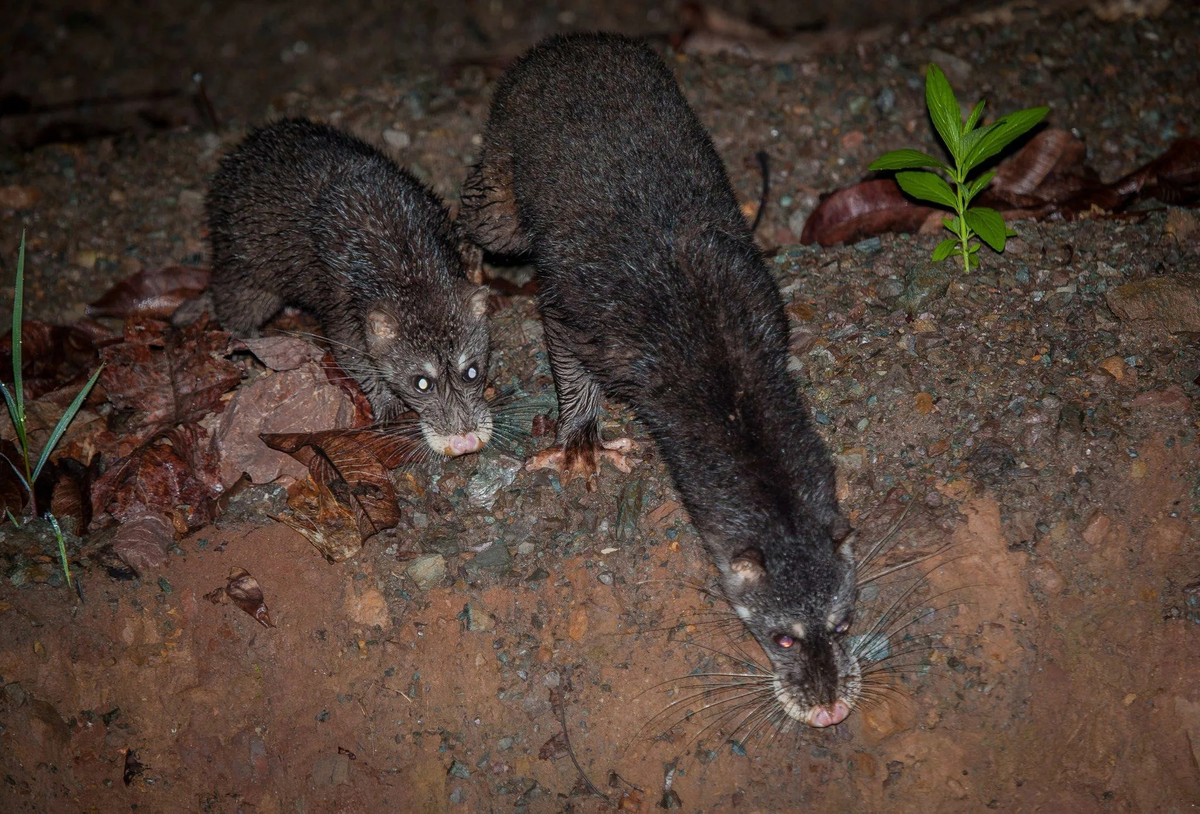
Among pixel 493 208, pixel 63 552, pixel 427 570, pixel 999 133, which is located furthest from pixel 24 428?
pixel 999 133

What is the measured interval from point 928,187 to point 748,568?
2549 mm

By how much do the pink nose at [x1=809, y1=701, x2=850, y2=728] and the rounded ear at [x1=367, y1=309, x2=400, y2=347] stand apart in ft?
9.96

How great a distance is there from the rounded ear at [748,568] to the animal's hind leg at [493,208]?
2.73m

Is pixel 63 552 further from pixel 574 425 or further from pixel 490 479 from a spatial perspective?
pixel 574 425

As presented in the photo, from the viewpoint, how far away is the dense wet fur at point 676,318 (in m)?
4.52

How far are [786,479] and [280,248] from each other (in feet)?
12.1

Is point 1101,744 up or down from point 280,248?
down

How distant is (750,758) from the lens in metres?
4.64

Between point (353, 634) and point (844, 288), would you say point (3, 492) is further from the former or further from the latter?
point (844, 288)

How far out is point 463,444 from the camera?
216 inches

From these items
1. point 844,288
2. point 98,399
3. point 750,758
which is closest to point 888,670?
point 750,758

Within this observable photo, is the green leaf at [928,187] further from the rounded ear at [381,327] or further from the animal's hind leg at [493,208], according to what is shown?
the rounded ear at [381,327]

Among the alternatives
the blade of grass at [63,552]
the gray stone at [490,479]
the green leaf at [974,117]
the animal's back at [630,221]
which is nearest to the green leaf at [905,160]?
the green leaf at [974,117]

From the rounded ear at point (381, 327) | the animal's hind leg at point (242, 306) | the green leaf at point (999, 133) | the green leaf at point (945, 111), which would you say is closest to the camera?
the green leaf at point (999, 133)
